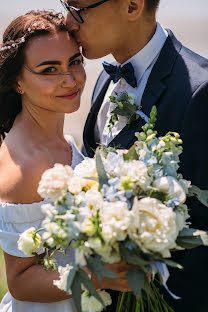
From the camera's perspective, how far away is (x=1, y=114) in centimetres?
357

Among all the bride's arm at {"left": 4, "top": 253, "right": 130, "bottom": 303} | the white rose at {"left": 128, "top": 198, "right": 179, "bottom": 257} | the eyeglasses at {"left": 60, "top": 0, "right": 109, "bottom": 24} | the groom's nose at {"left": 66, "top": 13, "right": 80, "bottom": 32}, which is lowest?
the bride's arm at {"left": 4, "top": 253, "right": 130, "bottom": 303}

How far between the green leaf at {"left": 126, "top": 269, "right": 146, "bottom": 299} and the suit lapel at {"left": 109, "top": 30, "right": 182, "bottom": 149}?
1.28 meters

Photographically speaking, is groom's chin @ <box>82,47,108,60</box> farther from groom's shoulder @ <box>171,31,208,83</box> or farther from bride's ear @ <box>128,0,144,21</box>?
groom's shoulder @ <box>171,31,208,83</box>

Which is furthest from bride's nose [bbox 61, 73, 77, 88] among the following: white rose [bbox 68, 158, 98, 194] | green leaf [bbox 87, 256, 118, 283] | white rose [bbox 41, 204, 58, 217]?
green leaf [bbox 87, 256, 118, 283]

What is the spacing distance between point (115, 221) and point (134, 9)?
5.99 ft

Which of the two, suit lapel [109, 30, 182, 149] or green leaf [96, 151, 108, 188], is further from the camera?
Result: suit lapel [109, 30, 182, 149]

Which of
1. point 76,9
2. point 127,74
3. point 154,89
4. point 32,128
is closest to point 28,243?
point 32,128

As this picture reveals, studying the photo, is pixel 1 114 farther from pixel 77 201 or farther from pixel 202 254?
pixel 202 254

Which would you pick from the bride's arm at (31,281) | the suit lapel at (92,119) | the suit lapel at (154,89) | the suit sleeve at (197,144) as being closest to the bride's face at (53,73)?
the suit lapel at (154,89)

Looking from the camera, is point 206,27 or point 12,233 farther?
point 206,27

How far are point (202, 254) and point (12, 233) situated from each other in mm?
1385

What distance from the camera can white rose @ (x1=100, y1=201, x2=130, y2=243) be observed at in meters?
2.09

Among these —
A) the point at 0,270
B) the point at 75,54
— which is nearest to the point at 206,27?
the point at 0,270

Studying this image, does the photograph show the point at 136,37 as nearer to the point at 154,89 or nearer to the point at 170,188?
the point at 154,89
